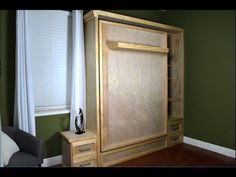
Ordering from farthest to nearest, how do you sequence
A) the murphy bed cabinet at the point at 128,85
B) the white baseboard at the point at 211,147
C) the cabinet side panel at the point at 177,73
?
the cabinet side panel at the point at 177,73, the white baseboard at the point at 211,147, the murphy bed cabinet at the point at 128,85

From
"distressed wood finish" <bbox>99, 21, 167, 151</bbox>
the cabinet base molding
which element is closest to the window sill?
"distressed wood finish" <bbox>99, 21, 167, 151</bbox>

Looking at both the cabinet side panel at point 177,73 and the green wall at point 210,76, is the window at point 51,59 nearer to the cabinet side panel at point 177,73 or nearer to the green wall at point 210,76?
the green wall at point 210,76

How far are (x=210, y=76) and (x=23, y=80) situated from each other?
156cm

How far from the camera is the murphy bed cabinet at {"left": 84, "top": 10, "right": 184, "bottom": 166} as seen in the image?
4.88 feet

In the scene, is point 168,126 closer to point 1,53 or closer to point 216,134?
point 216,134

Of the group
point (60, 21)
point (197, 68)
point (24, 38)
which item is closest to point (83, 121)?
point (24, 38)

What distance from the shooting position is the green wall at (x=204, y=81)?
4.52 ft

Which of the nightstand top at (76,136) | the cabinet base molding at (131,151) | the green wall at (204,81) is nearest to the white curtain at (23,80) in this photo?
the green wall at (204,81)

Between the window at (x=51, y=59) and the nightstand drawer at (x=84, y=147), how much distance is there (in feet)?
1.29

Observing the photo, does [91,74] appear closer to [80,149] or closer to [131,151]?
[80,149]

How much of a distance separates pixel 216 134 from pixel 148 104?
2.14 ft

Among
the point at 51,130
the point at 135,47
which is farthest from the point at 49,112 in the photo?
the point at 135,47

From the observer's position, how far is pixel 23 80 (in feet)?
4.49

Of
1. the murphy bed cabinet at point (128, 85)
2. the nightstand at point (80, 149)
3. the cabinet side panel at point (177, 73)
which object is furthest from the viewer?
the cabinet side panel at point (177, 73)
